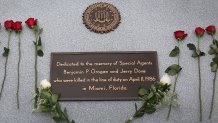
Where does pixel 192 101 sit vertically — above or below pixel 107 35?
below

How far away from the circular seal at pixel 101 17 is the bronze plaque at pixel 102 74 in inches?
8.8

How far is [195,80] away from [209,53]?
0.25 meters

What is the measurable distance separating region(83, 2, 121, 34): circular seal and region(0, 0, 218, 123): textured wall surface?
0.14 ft

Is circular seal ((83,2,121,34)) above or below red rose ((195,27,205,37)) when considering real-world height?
above

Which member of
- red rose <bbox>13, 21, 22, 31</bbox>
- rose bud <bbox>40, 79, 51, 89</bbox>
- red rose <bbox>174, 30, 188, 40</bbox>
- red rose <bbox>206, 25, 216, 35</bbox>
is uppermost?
red rose <bbox>13, 21, 22, 31</bbox>

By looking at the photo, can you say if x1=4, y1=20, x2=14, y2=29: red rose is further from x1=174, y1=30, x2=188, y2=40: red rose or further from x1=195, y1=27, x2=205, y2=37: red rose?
x1=195, y1=27, x2=205, y2=37: red rose

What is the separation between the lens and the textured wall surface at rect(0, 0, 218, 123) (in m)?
2.41

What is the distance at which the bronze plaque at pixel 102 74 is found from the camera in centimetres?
244

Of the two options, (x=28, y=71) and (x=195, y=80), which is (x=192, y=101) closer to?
(x=195, y=80)

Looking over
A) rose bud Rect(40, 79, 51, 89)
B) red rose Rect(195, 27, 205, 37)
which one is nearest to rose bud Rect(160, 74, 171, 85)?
red rose Rect(195, 27, 205, 37)

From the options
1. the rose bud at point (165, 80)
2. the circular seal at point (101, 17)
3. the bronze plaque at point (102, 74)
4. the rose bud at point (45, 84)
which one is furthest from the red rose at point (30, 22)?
the rose bud at point (165, 80)

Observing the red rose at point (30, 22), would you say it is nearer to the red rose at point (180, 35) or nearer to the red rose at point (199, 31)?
the red rose at point (180, 35)

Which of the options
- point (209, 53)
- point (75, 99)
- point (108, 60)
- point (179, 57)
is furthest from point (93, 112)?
point (209, 53)

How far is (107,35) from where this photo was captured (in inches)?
104
